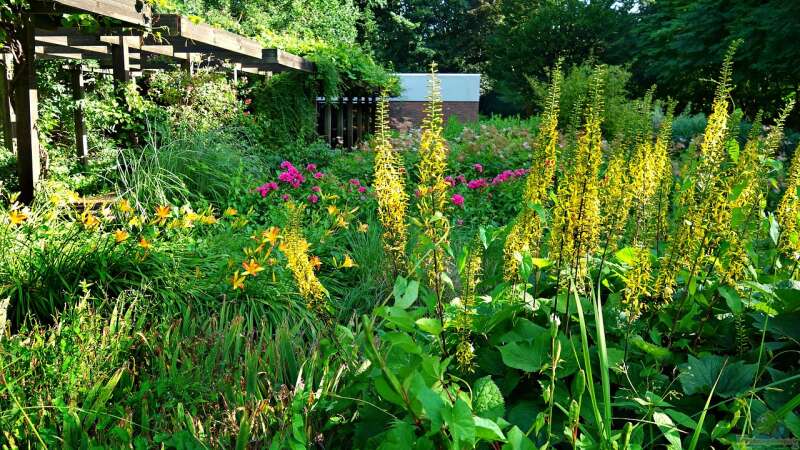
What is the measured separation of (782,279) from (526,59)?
28.9 meters

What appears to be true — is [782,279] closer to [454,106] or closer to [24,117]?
[24,117]

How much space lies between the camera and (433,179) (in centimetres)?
167

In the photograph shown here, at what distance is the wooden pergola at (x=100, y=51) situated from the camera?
18.5 ft

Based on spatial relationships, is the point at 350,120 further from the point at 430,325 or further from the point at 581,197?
the point at 430,325

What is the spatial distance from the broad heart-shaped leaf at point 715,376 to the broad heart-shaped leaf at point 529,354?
316 mm

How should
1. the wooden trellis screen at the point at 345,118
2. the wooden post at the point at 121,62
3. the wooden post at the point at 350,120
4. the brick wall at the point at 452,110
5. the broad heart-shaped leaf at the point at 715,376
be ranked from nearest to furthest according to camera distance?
1. the broad heart-shaped leaf at the point at 715,376
2. the wooden post at the point at 121,62
3. the wooden trellis screen at the point at 345,118
4. the wooden post at the point at 350,120
5. the brick wall at the point at 452,110

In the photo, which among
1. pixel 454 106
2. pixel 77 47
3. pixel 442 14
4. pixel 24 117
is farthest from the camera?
pixel 442 14

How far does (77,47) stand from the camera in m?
8.45

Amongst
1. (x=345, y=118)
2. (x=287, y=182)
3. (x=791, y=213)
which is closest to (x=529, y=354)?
(x=791, y=213)

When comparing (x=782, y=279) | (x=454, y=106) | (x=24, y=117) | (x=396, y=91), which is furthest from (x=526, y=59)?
(x=782, y=279)

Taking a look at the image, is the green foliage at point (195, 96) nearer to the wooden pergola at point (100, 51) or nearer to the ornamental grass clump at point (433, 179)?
the wooden pergola at point (100, 51)

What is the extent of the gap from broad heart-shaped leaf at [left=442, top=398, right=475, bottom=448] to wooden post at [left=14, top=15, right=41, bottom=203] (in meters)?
5.68

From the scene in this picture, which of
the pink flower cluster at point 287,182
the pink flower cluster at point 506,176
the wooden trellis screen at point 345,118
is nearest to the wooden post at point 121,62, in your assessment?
the pink flower cluster at point 287,182

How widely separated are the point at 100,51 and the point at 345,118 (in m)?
6.74
